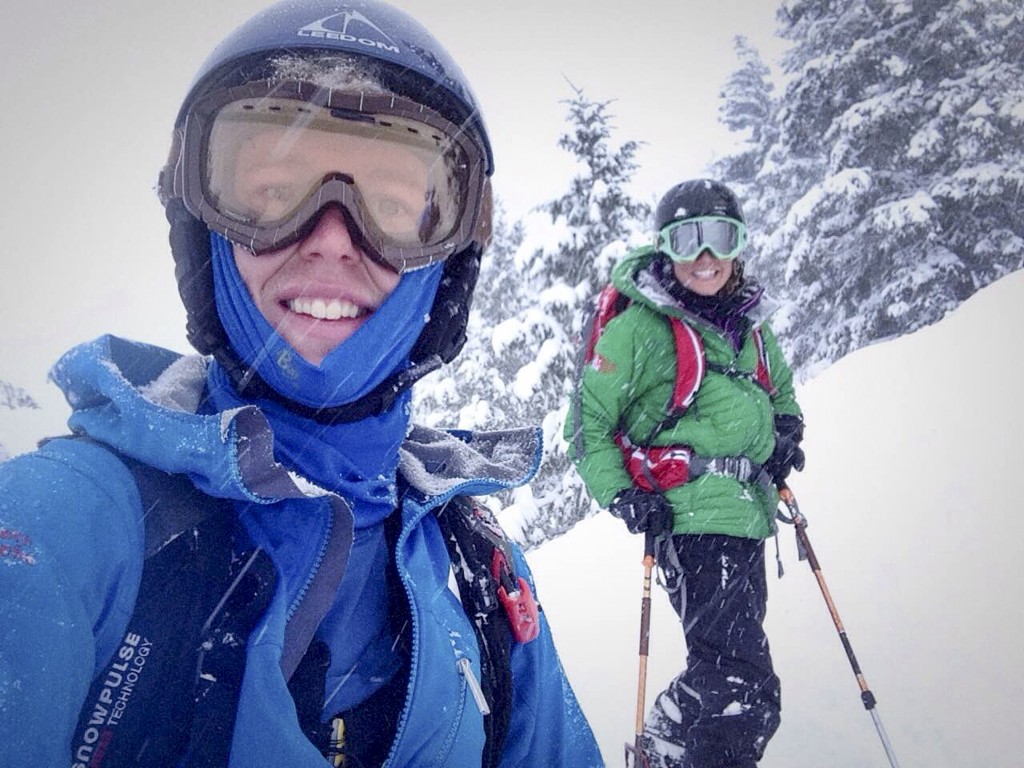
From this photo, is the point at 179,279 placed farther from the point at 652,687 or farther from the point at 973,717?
the point at 973,717

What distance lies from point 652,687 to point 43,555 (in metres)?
5.17

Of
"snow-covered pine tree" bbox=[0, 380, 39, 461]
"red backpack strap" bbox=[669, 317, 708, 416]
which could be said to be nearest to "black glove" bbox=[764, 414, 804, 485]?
"red backpack strap" bbox=[669, 317, 708, 416]

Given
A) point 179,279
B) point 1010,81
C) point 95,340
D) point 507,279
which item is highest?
point 507,279

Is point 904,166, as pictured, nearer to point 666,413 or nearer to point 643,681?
point 666,413

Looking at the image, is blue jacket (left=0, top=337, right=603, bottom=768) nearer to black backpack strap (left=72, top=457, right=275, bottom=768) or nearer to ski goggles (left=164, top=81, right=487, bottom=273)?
black backpack strap (left=72, top=457, right=275, bottom=768)

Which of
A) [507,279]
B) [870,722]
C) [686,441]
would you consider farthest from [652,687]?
[507,279]

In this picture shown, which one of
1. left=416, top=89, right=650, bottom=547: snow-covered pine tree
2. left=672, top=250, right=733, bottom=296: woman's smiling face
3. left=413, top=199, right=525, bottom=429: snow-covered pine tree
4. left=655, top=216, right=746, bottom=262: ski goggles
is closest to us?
left=672, top=250, right=733, bottom=296: woman's smiling face

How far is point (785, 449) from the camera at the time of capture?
13.0 ft

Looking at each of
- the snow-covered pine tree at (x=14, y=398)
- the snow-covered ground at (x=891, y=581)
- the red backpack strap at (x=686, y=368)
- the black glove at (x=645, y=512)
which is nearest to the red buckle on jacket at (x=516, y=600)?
the black glove at (x=645, y=512)

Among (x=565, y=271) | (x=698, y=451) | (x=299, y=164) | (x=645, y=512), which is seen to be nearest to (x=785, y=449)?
(x=698, y=451)

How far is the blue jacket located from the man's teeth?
292 mm

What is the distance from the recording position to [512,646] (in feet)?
5.68

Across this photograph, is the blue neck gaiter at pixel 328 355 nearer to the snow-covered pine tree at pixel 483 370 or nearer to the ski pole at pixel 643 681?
the ski pole at pixel 643 681

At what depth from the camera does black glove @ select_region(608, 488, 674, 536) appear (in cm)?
337
